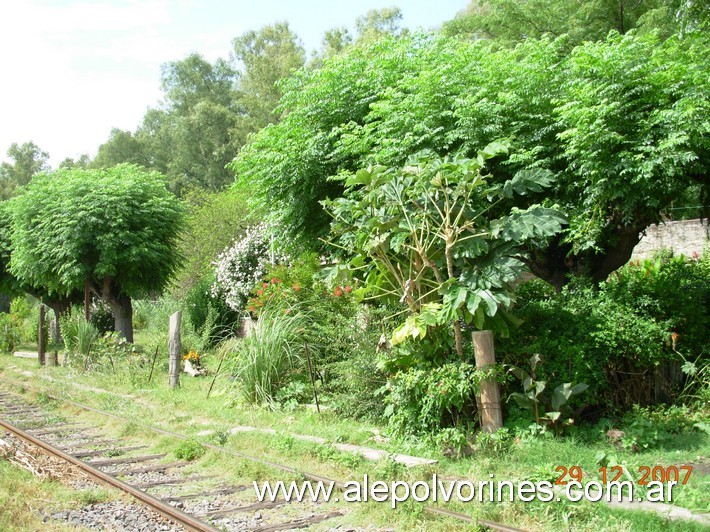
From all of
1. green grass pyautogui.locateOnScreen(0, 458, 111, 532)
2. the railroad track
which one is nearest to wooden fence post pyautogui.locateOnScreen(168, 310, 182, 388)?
the railroad track

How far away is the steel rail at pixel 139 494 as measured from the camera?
17.9 ft

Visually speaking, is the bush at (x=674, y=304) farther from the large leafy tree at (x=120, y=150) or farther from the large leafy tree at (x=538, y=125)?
the large leafy tree at (x=120, y=150)

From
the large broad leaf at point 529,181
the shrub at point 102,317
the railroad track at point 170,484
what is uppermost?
the large broad leaf at point 529,181

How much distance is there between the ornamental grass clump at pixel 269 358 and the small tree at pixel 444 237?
9.44 feet

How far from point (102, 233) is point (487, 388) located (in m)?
13.1

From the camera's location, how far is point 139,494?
6.35 metres

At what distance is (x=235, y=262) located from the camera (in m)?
21.4

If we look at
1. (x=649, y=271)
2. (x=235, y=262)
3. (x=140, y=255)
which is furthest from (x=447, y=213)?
(x=235, y=262)

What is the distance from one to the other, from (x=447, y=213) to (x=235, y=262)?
14.9 metres

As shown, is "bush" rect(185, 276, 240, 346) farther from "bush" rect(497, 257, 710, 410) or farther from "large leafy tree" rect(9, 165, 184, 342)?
"bush" rect(497, 257, 710, 410)

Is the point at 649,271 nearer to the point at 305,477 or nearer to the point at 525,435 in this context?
the point at 525,435

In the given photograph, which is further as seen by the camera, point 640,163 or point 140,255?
point 140,255

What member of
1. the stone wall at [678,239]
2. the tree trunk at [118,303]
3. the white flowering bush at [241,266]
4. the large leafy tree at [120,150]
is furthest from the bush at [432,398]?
the large leafy tree at [120,150]

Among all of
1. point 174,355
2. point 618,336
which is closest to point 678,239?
point 618,336
